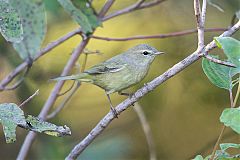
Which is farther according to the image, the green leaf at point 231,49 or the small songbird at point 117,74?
the small songbird at point 117,74

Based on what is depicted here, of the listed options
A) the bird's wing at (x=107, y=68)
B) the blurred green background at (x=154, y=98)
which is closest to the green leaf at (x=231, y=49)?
the bird's wing at (x=107, y=68)

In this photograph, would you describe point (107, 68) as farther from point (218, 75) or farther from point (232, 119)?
point (232, 119)

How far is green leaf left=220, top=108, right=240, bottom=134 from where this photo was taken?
1120mm

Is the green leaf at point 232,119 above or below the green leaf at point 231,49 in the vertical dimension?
below

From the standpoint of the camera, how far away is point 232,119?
44.8 inches

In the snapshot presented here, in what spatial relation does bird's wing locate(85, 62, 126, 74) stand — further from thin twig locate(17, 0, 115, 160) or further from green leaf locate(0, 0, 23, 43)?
green leaf locate(0, 0, 23, 43)

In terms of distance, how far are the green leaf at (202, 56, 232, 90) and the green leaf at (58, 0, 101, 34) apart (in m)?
0.36

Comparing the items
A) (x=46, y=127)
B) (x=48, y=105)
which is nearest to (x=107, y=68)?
(x=48, y=105)

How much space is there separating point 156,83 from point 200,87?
2.45m

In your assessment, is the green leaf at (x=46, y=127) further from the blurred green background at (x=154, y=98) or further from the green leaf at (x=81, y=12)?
the blurred green background at (x=154, y=98)

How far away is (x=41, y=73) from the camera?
3295 mm

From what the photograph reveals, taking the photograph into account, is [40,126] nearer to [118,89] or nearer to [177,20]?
[118,89]

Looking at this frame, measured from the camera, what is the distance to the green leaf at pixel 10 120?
1174 mm

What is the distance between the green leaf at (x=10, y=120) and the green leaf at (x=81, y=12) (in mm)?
311
